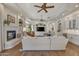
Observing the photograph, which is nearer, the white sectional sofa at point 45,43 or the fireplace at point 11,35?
the fireplace at point 11,35

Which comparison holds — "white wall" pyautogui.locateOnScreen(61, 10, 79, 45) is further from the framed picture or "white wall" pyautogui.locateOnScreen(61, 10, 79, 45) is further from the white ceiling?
the framed picture

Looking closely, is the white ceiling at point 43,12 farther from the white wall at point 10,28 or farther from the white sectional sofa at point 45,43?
the white sectional sofa at point 45,43

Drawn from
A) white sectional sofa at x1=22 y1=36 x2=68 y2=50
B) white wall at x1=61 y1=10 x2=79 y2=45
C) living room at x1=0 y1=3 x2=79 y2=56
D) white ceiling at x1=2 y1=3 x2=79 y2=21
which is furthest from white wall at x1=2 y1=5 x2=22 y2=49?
white wall at x1=61 y1=10 x2=79 y2=45

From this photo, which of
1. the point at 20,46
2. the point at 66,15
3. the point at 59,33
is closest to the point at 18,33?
the point at 20,46

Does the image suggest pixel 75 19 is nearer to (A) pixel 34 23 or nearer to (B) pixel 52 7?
(B) pixel 52 7

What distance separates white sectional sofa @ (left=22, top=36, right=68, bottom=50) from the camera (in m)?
4.05

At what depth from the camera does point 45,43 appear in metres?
4.29

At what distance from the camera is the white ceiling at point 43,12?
3441mm

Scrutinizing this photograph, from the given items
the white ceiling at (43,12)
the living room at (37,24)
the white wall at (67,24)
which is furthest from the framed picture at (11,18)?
the white wall at (67,24)

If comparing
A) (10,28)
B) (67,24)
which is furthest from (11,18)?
(67,24)

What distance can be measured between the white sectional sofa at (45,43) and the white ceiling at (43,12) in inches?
32.1

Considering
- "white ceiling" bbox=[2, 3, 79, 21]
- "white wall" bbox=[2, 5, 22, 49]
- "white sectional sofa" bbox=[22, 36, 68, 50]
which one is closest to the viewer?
"white ceiling" bbox=[2, 3, 79, 21]

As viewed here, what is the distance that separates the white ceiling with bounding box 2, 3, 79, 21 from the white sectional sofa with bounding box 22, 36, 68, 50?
0.81 metres

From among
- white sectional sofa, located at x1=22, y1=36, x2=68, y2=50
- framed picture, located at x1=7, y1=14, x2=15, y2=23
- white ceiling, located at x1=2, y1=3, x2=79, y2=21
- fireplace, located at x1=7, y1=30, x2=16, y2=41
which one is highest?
white ceiling, located at x1=2, y1=3, x2=79, y2=21
